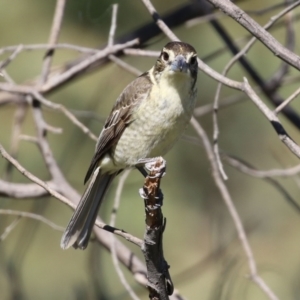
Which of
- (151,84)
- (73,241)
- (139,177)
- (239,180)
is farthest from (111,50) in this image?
(239,180)

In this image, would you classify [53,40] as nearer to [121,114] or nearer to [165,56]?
[121,114]

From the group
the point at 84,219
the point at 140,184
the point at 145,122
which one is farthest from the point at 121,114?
the point at 140,184

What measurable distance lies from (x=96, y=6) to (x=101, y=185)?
232 centimetres

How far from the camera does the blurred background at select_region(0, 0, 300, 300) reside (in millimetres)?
5109

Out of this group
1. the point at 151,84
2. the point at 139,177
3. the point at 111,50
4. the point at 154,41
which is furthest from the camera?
the point at 139,177

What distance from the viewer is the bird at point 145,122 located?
3.20 meters

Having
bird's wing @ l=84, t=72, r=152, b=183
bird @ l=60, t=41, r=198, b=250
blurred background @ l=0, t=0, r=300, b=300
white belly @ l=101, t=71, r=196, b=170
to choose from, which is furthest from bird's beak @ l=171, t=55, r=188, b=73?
blurred background @ l=0, t=0, r=300, b=300

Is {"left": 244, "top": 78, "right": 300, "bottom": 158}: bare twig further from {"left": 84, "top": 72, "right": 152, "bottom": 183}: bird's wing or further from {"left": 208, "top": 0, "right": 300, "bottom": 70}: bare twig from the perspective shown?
{"left": 84, "top": 72, "right": 152, "bottom": 183}: bird's wing

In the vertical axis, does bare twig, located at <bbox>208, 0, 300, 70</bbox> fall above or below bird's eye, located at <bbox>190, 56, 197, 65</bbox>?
below

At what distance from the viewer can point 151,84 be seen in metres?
3.33

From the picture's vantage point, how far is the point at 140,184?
16.8ft

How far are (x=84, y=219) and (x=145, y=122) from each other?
1.84 ft

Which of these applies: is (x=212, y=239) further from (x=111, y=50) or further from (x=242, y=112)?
(x=111, y=50)

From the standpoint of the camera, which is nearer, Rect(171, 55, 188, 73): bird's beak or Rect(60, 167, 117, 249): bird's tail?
Rect(171, 55, 188, 73): bird's beak
